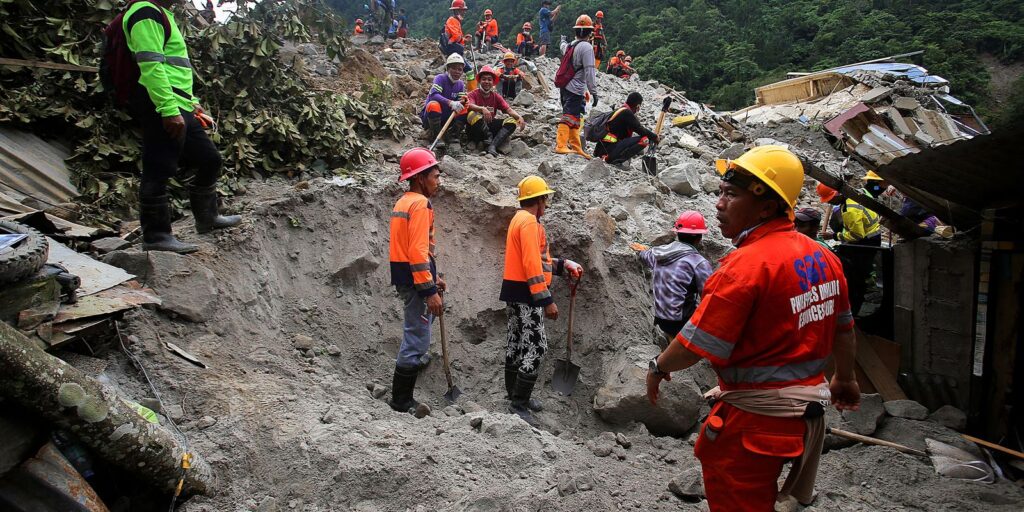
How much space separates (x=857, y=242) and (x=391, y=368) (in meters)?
5.55

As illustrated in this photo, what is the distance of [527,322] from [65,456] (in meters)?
3.12

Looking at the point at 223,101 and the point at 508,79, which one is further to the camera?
the point at 508,79

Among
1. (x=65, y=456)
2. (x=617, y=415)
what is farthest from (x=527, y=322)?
(x=65, y=456)

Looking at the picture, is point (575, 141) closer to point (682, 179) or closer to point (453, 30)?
point (682, 179)

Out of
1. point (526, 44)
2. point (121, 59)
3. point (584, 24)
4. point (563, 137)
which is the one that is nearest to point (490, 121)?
point (563, 137)

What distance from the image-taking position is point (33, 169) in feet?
14.7

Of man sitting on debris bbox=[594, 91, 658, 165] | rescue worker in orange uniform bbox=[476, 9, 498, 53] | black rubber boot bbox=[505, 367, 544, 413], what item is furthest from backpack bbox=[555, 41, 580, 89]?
rescue worker in orange uniform bbox=[476, 9, 498, 53]

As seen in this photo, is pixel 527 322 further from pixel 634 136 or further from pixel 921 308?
pixel 634 136

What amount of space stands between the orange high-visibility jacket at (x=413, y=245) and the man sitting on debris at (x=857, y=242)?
434 cm

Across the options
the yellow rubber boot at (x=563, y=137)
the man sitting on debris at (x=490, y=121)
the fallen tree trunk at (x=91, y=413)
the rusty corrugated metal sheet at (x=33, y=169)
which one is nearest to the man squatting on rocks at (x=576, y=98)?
the yellow rubber boot at (x=563, y=137)

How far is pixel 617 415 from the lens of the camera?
15.3ft

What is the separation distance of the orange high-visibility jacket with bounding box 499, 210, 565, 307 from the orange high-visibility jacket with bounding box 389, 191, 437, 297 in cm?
70

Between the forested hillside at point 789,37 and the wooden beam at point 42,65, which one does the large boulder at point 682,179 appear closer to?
the wooden beam at point 42,65

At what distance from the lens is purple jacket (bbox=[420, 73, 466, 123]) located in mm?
7919
